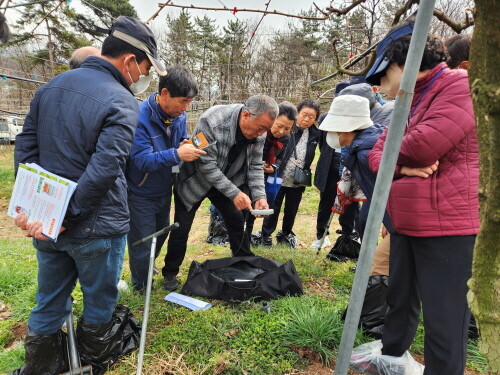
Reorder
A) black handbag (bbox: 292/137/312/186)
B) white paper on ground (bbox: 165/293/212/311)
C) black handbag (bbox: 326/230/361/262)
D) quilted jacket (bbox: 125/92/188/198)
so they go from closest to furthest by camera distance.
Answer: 1. quilted jacket (bbox: 125/92/188/198)
2. white paper on ground (bbox: 165/293/212/311)
3. black handbag (bbox: 326/230/361/262)
4. black handbag (bbox: 292/137/312/186)

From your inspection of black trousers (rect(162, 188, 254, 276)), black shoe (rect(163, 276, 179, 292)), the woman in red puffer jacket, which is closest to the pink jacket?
the woman in red puffer jacket

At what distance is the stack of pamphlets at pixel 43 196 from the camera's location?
1.67 meters

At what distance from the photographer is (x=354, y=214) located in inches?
168

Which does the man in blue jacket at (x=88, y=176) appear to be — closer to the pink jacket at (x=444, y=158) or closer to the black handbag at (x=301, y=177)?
the pink jacket at (x=444, y=158)

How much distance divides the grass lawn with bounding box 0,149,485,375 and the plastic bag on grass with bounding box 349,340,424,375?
0.16 metres

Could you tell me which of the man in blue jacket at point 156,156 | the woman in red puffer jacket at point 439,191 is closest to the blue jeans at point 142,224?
the man in blue jacket at point 156,156

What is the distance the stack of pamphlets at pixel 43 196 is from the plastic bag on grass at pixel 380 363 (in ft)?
6.15

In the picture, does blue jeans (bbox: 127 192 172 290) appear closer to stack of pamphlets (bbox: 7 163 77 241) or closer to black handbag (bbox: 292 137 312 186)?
stack of pamphlets (bbox: 7 163 77 241)

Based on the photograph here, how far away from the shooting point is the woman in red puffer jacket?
4.85ft

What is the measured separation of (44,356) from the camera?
196 cm

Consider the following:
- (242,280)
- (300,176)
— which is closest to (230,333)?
(242,280)

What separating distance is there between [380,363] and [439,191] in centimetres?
114

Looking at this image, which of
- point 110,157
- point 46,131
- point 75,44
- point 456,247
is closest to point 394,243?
point 456,247

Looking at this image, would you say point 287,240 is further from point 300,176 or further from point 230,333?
A: point 230,333
